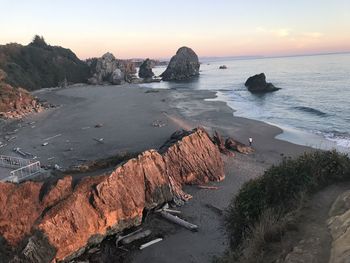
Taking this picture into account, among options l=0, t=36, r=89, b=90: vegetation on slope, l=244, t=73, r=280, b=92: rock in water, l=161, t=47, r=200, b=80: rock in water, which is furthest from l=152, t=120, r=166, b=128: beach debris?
l=161, t=47, r=200, b=80: rock in water

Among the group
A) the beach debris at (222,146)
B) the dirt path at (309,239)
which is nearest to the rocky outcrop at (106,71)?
the beach debris at (222,146)

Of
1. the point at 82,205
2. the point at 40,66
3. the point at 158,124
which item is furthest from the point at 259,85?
the point at 82,205

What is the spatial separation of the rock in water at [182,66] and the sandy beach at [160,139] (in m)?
65.8

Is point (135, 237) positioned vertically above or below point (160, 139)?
above

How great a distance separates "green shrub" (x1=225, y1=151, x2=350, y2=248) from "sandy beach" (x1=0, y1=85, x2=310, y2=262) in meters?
4.08

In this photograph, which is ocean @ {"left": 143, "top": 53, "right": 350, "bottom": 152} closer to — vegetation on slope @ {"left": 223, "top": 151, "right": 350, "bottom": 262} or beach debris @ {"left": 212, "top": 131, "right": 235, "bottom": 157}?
beach debris @ {"left": 212, "top": 131, "right": 235, "bottom": 157}

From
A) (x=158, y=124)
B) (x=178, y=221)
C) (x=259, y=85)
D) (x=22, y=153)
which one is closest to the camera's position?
(x=178, y=221)

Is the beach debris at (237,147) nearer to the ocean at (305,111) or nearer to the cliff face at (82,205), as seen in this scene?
the ocean at (305,111)

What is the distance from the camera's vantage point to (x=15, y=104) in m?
62.2

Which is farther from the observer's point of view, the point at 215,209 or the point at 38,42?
the point at 38,42

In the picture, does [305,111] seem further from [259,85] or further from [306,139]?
Answer: [259,85]

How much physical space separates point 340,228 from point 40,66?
118 m

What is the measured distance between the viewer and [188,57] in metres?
150

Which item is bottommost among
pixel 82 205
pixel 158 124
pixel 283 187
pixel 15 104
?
pixel 158 124
